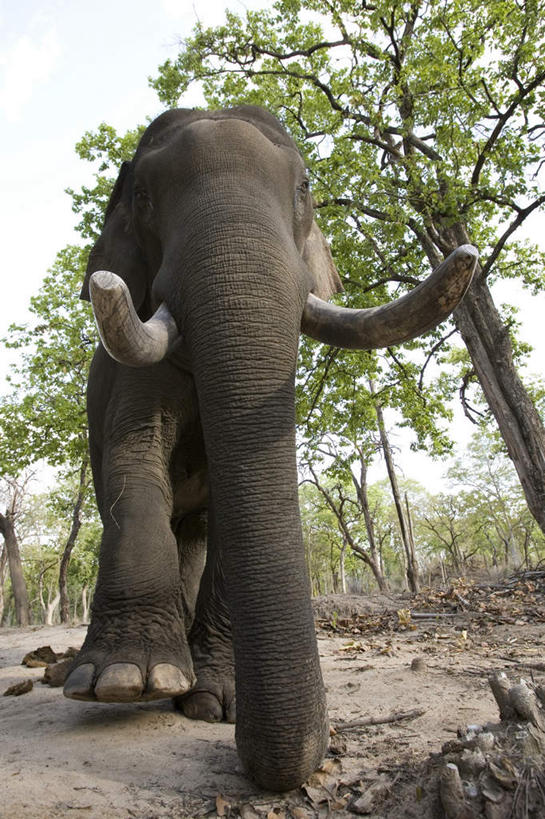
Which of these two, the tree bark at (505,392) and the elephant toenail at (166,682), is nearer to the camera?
the elephant toenail at (166,682)

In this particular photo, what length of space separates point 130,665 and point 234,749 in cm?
60

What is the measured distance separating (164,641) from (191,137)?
273cm

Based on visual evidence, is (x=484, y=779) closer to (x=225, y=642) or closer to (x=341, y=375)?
(x=225, y=642)

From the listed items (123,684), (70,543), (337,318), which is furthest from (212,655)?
(70,543)

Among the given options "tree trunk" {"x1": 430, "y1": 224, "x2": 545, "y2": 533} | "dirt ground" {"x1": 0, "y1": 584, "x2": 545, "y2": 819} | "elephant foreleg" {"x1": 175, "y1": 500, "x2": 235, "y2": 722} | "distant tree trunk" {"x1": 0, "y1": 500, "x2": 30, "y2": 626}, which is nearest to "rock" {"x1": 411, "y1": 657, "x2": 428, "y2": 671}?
"dirt ground" {"x1": 0, "y1": 584, "x2": 545, "y2": 819}

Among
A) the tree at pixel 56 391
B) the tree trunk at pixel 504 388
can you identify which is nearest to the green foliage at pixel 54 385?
the tree at pixel 56 391

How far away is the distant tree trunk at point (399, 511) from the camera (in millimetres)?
16812

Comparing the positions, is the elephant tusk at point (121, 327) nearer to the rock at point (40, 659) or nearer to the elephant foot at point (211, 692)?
the elephant foot at point (211, 692)

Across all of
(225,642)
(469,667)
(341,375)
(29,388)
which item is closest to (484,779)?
(225,642)

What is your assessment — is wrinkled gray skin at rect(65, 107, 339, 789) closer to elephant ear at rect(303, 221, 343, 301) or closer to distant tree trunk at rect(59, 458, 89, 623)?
elephant ear at rect(303, 221, 343, 301)

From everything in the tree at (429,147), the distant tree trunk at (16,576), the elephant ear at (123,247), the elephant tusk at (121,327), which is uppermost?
the tree at (429,147)

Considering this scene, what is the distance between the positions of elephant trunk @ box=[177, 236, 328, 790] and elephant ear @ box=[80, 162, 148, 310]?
3.16 ft

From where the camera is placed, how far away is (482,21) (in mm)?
10781

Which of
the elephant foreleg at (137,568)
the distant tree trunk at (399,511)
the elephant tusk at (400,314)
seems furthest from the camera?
the distant tree trunk at (399,511)
